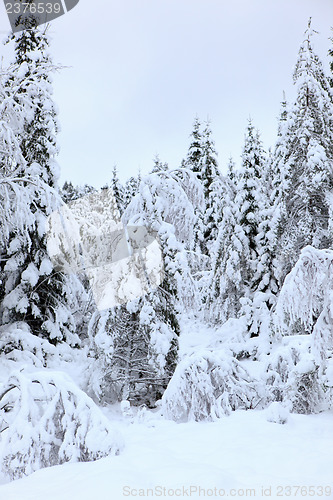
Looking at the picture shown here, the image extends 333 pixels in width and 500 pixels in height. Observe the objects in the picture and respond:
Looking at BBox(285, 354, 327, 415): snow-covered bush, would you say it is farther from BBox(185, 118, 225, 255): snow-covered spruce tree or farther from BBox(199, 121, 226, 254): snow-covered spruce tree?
BBox(199, 121, 226, 254): snow-covered spruce tree

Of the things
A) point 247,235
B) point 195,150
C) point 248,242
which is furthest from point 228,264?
point 195,150

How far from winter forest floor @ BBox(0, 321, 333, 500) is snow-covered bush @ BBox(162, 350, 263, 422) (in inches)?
34.2

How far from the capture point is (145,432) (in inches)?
210

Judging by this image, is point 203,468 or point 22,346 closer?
point 203,468

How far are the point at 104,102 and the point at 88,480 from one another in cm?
1314

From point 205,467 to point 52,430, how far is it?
5.85ft

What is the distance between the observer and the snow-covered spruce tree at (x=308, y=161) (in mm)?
12117

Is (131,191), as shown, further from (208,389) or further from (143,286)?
(208,389)

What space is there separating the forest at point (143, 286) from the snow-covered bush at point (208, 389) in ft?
0.08

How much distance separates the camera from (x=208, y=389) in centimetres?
639

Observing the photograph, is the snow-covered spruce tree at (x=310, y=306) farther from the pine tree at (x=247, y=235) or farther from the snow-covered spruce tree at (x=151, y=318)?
the pine tree at (x=247, y=235)

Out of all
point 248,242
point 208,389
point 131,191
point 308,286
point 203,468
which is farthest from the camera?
point 131,191

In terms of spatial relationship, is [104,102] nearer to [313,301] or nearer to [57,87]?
[57,87]

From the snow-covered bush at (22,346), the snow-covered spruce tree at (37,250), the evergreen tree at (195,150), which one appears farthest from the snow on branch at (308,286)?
the evergreen tree at (195,150)
